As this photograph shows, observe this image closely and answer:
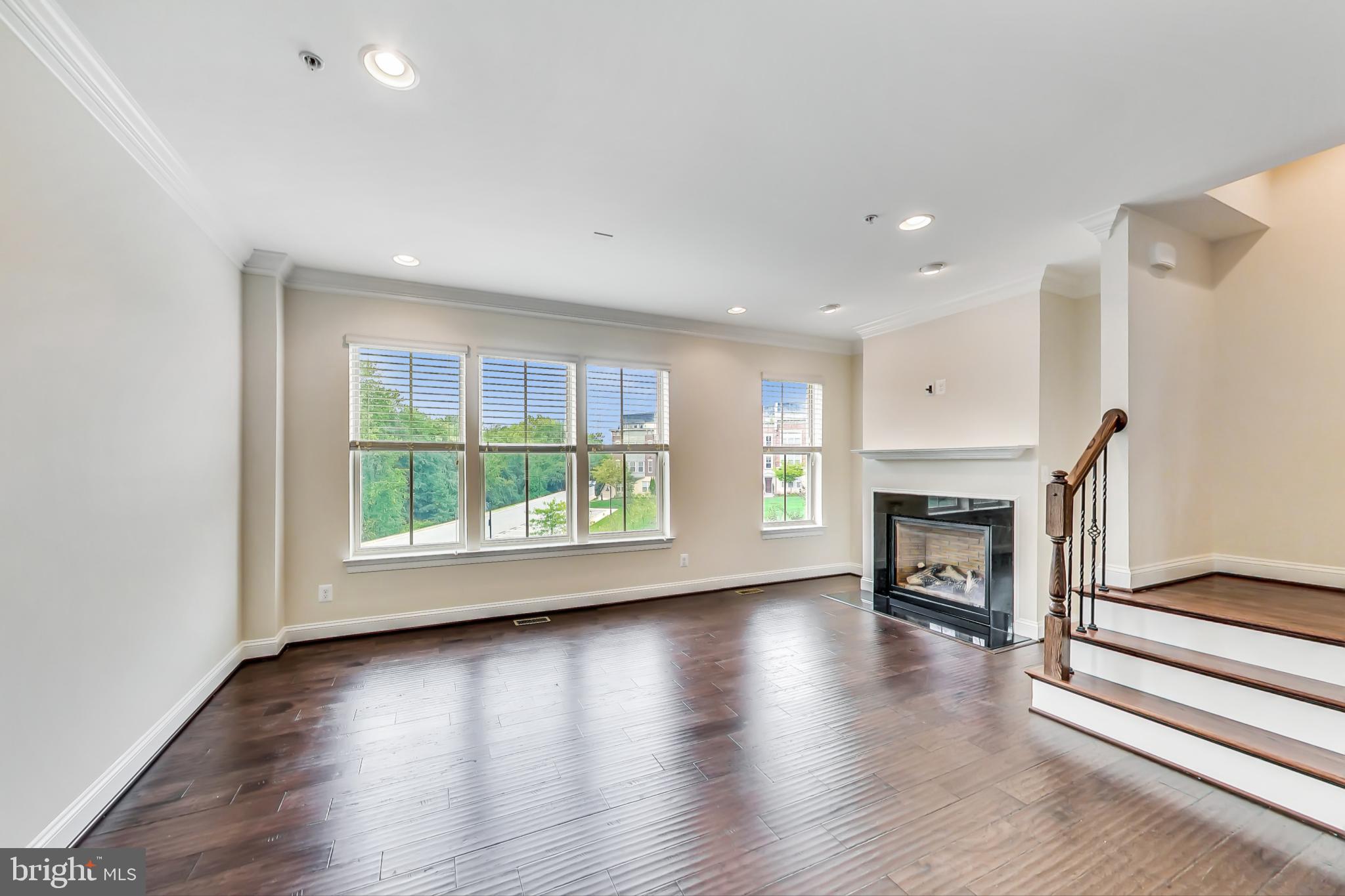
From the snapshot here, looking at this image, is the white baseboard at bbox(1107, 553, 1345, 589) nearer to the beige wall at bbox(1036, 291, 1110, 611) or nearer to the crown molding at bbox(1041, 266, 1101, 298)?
the beige wall at bbox(1036, 291, 1110, 611)

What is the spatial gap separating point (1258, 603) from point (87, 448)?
517 centimetres

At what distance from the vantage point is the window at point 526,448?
14.4 feet

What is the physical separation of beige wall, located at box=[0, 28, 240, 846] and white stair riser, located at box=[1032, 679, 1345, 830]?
4080mm

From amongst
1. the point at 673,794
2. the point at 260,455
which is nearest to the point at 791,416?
the point at 673,794

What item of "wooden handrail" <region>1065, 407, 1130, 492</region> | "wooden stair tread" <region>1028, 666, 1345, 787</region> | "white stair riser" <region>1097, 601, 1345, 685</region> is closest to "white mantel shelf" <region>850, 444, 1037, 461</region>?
"wooden handrail" <region>1065, 407, 1130, 492</region>

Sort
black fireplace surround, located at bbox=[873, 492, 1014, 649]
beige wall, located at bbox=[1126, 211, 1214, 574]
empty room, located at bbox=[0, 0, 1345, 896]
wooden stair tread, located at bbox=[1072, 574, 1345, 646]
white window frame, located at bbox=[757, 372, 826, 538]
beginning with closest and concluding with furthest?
empty room, located at bbox=[0, 0, 1345, 896], wooden stair tread, located at bbox=[1072, 574, 1345, 646], beige wall, located at bbox=[1126, 211, 1214, 574], black fireplace surround, located at bbox=[873, 492, 1014, 649], white window frame, located at bbox=[757, 372, 826, 538]

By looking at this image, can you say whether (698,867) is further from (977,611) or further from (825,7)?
(977,611)

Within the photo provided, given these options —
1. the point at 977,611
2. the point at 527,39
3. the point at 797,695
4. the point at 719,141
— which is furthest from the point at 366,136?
the point at 977,611

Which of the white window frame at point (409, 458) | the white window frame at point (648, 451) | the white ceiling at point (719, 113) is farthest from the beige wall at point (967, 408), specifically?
the white window frame at point (409, 458)

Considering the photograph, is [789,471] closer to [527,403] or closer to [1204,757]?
[527,403]

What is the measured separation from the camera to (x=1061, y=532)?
2680 mm

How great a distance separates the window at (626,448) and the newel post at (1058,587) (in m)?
3.12

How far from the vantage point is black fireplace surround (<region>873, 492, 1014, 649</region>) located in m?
4.06

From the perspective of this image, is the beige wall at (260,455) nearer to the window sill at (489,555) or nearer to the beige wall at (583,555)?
the beige wall at (583,555)
